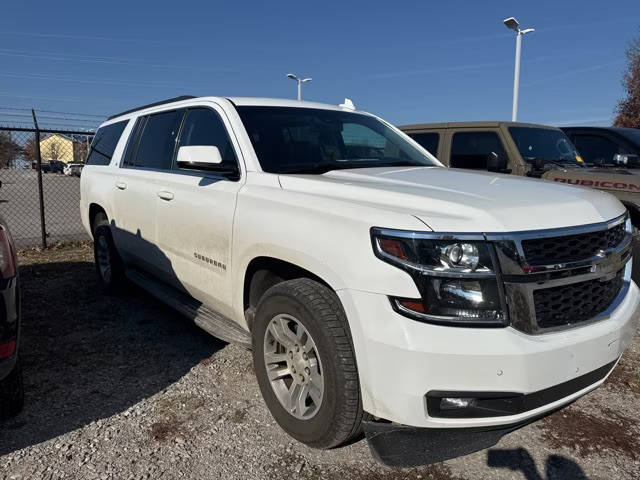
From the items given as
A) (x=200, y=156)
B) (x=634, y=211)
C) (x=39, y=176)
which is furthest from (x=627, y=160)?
(x=39, y=176)

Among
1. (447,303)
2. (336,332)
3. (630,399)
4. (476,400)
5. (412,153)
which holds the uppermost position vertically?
(412,153)

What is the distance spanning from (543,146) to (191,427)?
5.89m

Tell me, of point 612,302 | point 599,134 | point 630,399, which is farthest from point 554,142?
point 612,302

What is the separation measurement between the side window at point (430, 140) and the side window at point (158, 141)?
3883mm

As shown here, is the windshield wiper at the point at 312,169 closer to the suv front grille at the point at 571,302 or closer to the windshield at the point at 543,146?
the suv front grille at the point at 571,302

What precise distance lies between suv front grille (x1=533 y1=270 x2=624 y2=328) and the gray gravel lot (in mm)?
4631

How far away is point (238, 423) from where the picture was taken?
304 centimetres

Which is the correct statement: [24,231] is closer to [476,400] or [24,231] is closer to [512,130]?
[512,130]

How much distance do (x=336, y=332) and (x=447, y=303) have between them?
21.1 inches

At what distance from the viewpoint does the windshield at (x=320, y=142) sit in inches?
133

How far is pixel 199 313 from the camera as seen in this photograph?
371 centimetres

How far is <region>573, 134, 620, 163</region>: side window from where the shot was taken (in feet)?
26.0

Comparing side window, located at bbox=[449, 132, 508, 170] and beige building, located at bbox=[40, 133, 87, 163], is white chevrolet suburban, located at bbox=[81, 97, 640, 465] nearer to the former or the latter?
side window, located at bbox=[449, 132, 508, 170]

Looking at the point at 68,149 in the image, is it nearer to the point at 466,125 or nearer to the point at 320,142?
the point at 466,125
